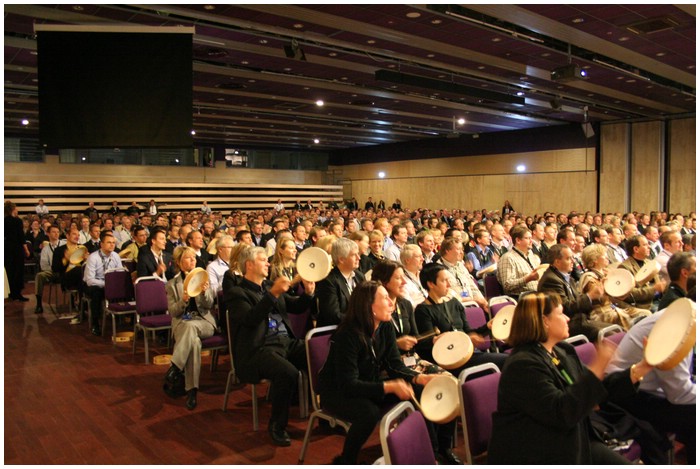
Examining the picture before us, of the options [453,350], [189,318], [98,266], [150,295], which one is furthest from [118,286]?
[453,350]

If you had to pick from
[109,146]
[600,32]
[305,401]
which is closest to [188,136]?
[109,146]

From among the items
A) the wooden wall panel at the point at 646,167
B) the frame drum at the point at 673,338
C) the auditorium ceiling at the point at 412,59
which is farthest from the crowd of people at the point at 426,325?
the wooden wall panel at the point at 646,167

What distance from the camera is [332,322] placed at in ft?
14.5

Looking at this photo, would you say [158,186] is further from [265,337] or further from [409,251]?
[265,337]

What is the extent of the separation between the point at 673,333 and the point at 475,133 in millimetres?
23488

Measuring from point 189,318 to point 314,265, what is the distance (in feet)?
4.66

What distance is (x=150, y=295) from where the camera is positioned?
19.5 feet

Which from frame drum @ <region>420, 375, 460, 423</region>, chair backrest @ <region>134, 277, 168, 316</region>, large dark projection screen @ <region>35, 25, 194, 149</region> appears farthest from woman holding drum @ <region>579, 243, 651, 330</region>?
chair backrest @ <region>134, 277, 168, 316</region>

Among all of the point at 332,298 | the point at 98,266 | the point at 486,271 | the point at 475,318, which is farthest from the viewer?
the point at 98,266

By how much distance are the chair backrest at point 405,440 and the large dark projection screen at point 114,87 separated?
160 inches

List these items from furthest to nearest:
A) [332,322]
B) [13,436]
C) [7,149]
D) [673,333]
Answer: [7,149] < [332,322] < [13,436] < [673,333]

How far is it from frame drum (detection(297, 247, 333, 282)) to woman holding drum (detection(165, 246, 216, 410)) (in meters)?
1.03

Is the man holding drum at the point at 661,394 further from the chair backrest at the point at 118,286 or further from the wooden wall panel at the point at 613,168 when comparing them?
the wooden wall panel at the point at 613,168

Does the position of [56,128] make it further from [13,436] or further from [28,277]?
[28,277]
